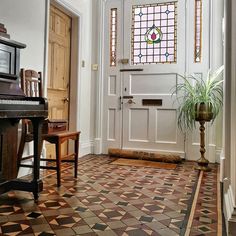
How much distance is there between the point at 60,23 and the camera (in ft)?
12.8

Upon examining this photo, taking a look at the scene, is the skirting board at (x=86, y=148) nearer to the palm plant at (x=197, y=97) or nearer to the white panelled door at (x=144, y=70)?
the white panelled door at (x=144, y=70)

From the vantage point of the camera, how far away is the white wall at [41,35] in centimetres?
277

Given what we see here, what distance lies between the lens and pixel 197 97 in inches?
140

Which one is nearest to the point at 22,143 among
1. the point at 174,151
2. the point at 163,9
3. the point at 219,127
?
the point at 174,151

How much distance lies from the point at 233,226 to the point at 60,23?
3446 mm

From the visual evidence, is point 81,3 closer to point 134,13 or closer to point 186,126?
point 134,13

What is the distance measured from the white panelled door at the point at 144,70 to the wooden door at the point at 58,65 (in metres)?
0.73

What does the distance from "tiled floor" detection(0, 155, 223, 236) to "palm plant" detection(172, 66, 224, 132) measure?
34.4 inches

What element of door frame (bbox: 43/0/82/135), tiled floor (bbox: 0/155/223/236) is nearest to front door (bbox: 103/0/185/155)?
door frame (bbox: 43/0/82/135)

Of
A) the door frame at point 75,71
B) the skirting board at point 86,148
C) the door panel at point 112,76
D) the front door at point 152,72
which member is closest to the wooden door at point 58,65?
the door frame at point 75,71

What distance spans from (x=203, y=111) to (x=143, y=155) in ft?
3.94

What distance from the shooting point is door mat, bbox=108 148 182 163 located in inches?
157

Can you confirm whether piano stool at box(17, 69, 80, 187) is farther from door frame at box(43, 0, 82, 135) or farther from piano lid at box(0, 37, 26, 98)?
door frame at box(43, 0, 82, 135)

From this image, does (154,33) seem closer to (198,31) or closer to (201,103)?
(198,31)
